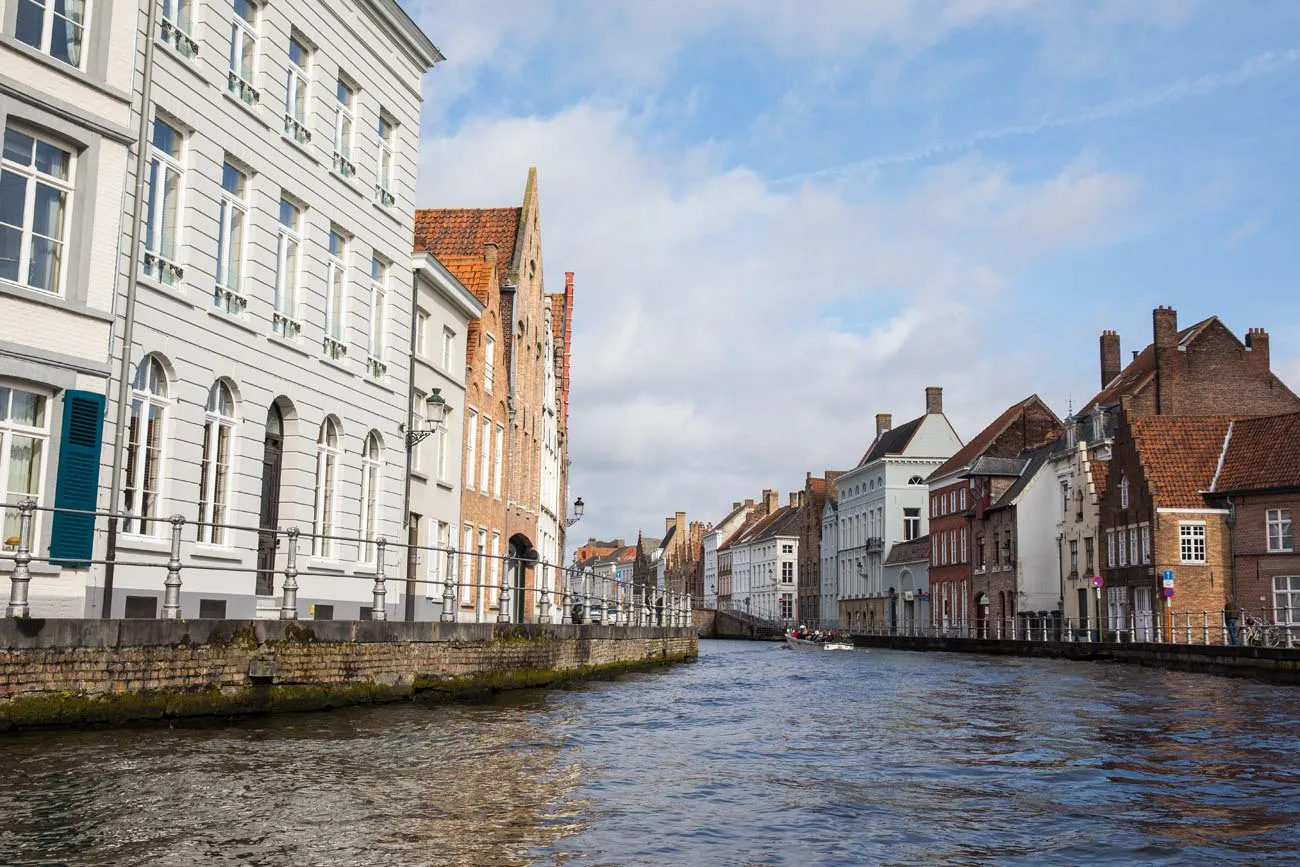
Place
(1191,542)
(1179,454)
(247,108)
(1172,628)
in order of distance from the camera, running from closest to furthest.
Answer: (247,108)
(1172,628)
(1191,542)
(1179,454)

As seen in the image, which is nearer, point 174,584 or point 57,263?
point 174,584

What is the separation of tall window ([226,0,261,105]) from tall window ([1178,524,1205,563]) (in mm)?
39726

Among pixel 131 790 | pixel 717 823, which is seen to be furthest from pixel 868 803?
pixel 131 790

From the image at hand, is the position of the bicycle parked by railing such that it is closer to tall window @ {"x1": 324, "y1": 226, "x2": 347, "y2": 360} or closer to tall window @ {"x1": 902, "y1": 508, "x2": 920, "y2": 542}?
tall window @ {"x1": 324, "y1": 226, "x2": 347, "y2": 360}

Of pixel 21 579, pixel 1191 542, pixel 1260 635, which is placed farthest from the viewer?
pixel 1191 542

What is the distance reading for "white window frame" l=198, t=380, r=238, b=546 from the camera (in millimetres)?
19297

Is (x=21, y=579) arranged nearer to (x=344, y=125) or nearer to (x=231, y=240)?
(x=231, y=240)

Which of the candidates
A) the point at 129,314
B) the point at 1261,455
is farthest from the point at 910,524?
the point at 129,314

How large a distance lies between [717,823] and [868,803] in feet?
5.65

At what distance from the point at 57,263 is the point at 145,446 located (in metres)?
2.67

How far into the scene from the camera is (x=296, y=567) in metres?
17.7

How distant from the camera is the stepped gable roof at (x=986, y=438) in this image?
78.3 meters

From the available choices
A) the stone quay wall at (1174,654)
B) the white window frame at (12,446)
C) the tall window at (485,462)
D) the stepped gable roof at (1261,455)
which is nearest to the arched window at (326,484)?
the white window frame at (12,446)

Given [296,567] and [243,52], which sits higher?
[243,52]
